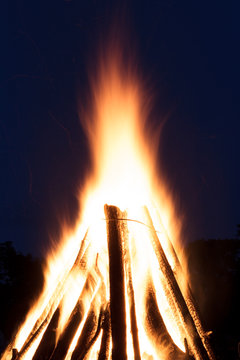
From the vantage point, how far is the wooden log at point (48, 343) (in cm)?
240

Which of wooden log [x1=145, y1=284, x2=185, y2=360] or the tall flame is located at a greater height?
the tall flame

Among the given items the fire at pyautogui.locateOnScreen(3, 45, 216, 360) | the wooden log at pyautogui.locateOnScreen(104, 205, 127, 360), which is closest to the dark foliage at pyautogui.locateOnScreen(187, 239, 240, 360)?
the fire at pyautogui.locateOnScreen(3, 45, 216, 360)

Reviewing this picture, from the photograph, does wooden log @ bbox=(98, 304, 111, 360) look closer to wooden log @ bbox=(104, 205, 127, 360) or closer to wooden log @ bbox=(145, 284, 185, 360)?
wooden log @ bbox=(104, 205, 127, 360)

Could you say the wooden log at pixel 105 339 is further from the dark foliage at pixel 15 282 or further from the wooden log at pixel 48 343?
the dark foliage at pixel 15 282

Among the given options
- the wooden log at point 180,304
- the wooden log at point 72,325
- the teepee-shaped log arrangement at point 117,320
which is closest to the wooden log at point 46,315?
the teepee-shaped log arrangement at point 117,320

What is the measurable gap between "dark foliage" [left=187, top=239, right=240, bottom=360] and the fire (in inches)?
129

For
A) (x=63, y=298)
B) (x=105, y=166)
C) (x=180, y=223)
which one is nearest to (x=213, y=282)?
(x=180, y=223)

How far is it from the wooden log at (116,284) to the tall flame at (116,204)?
14 centimetres

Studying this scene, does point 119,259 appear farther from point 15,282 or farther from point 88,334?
point 15,282

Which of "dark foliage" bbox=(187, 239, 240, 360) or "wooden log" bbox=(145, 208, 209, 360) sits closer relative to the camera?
"wooden log" bbox=(145, 208, 209, 360)

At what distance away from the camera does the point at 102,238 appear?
11.3 ft

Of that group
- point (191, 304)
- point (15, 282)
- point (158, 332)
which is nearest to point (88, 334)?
point (158, 332)

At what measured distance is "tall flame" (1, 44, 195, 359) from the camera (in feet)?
9.22

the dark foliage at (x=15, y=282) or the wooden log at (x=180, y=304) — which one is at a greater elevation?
the dark foliage at (x=15, y=282)
